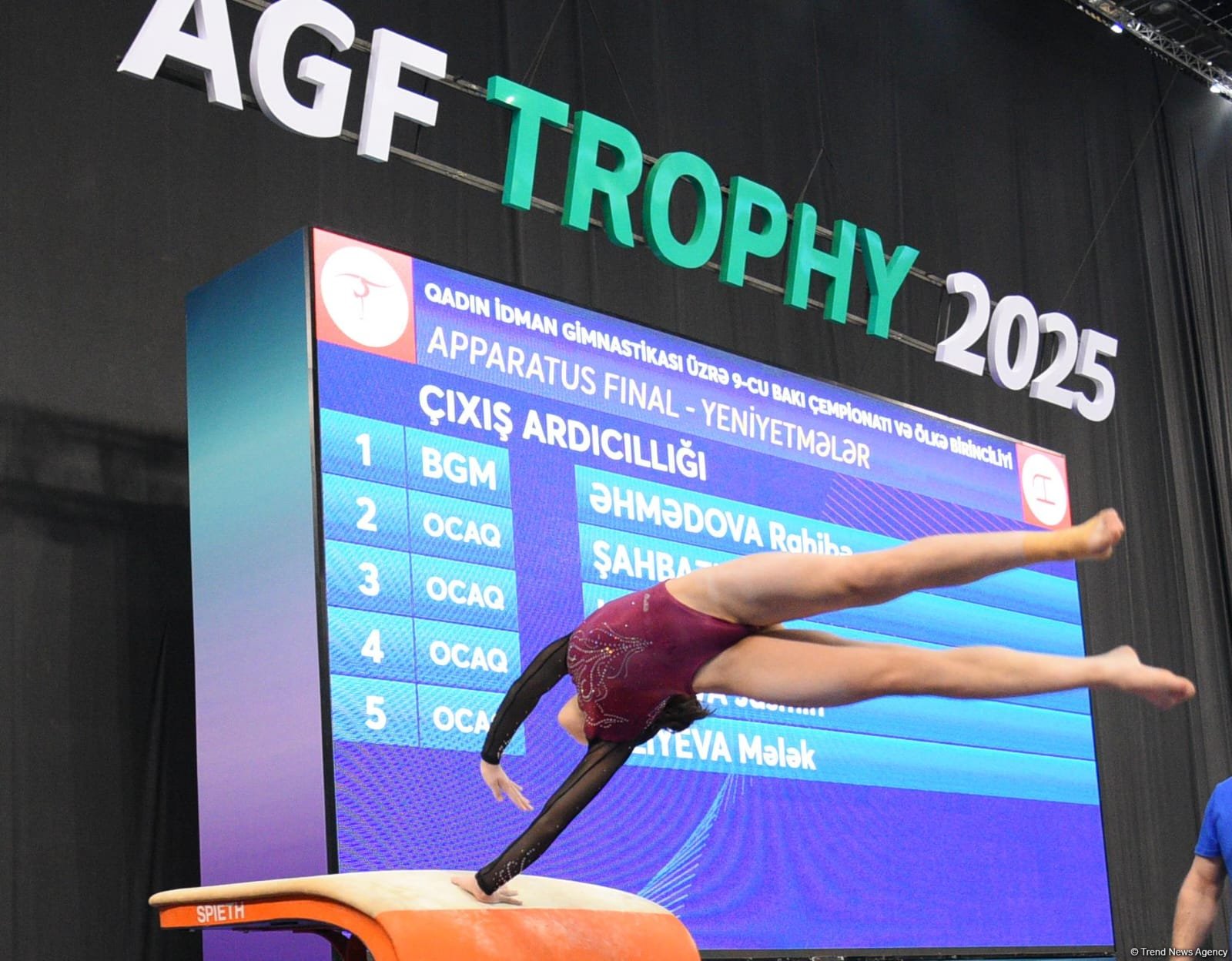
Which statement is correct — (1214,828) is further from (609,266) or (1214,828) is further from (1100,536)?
(609,266)

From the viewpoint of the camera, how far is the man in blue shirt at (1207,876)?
3473 mm

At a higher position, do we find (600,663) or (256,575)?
(256,575)

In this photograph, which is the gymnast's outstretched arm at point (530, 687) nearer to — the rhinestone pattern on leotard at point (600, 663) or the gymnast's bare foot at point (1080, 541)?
the rhinestone pattern on leotard at point (600, 663)

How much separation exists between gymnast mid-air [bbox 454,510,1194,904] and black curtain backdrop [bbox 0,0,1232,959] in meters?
2.09

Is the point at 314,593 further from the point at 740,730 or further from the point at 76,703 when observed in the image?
the point at 740,730

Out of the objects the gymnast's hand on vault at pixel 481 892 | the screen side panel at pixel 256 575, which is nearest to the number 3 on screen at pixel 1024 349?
the screen side panel at pixel 256 575

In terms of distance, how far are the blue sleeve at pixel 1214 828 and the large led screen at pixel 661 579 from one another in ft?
5.10

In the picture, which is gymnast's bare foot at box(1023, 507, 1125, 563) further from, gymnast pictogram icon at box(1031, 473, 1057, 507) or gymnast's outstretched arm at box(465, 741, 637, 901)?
gymnast pictogram icon at box(1031, 473, 1057, 507)

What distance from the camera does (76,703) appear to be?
15.0ft

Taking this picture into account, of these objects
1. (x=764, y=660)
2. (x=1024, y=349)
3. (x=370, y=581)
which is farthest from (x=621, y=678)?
(x=1024, y=349)

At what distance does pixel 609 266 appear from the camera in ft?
21.2

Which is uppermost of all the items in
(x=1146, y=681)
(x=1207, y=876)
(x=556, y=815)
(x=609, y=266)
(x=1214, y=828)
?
(x=609, y=266)

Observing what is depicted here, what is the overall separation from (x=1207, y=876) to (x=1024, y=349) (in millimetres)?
3509

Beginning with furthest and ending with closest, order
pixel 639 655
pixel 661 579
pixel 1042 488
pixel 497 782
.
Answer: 1. pixel 1042 488
2. pixel 661 579
3. pixel 497 782
4. pixel 639 655
